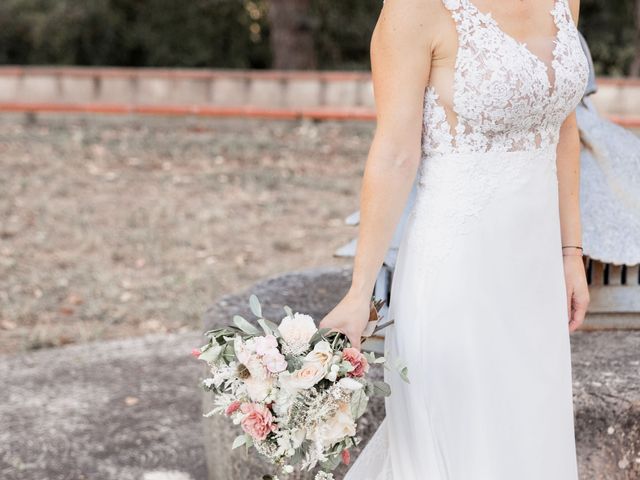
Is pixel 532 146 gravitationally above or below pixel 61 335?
above

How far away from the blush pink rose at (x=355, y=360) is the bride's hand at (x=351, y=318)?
92 millimetres

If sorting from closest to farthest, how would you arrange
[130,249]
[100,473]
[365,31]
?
[100,473]
[130,249]
[365,31]

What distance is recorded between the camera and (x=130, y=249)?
6672 millimetres

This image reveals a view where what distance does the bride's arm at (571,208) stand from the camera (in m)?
2.25

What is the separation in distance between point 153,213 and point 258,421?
5613 mm

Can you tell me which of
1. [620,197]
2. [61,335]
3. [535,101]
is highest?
[535,101]

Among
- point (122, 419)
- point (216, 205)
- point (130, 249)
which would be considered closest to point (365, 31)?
point (216, 205)

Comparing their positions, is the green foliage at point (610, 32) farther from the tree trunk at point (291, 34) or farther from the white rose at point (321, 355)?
the white rose at point (321, 355)

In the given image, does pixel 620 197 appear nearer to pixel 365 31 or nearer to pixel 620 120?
pixel 620 120

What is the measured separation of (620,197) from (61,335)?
320 cm

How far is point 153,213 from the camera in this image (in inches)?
288

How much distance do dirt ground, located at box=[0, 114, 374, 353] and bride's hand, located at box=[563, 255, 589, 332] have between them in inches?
131

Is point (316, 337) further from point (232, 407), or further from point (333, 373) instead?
point (232, 407)

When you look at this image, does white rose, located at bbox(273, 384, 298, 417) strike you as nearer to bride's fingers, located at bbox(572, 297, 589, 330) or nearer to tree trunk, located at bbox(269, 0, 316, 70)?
bride's fingers, located at bbox(572, 297, 589, 330)
